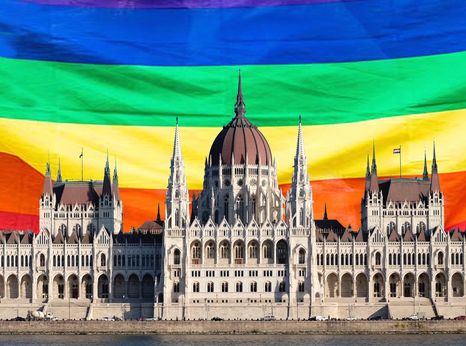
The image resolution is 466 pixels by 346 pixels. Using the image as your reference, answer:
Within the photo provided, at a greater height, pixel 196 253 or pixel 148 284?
pixel 196 253

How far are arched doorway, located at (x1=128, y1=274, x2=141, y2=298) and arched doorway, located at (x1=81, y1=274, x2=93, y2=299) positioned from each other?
2338mm

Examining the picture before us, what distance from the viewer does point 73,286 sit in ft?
445

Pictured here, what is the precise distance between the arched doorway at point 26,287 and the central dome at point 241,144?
1354 centimetres

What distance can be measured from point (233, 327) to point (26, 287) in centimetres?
1668

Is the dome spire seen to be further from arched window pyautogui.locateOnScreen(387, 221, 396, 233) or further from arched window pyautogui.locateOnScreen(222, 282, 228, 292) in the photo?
arched window pyautogui.locateOnScreen(222, 282, 228, 292)

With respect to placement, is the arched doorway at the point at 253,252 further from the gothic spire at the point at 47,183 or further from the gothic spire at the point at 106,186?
the gothic spire at the point at 47,183

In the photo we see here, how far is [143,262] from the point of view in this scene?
13525 cm

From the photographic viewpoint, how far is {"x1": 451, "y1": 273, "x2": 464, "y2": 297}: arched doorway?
440 feet

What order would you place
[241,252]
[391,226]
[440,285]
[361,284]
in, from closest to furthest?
[241,252], [361,284], [440,285], [391,226]

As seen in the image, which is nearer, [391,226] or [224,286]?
[224,286]

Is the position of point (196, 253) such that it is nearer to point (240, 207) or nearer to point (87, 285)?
point (240, 207)

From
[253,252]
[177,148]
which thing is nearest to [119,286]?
[253,252]

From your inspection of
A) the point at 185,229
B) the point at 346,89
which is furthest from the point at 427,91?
the point at 185,229

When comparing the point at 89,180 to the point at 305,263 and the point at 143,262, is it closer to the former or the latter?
the point at 143,262
